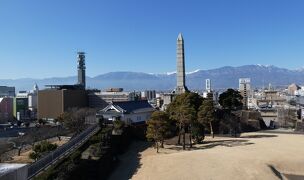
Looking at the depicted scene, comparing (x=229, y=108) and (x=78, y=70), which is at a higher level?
(x=78, y=70)

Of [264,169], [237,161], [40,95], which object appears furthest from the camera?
[40,95]

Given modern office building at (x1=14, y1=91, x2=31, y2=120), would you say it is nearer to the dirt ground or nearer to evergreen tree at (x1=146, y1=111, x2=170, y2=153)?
the dirt ground

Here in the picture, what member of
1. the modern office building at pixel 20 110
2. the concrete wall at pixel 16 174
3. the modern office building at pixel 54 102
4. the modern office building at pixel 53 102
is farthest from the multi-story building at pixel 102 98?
the concrete wall at pixel 16 174

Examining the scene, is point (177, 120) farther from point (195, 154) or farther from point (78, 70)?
point (78, 70)

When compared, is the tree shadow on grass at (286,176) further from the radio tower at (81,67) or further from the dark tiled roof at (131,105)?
the radio tower at (81,67)

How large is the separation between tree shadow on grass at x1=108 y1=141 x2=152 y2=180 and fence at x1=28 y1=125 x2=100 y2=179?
3486mm

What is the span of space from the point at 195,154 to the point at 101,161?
7765 millimetres

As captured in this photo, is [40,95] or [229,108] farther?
[40,95]

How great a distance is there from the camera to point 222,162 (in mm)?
26047

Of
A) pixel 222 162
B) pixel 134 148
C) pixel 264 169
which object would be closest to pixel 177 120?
pixel 134 148

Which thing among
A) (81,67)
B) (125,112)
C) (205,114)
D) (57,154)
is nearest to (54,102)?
(125,112)

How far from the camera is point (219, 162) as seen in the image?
1025 inches

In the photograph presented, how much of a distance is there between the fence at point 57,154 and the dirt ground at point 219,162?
11.8ft

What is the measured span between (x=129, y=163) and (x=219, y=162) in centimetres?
698
